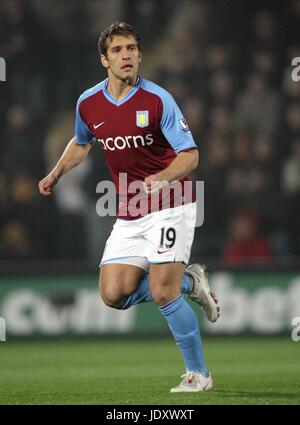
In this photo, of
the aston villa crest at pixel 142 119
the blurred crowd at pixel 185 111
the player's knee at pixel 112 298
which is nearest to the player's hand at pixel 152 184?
the aston villa crest at pixel 142 119

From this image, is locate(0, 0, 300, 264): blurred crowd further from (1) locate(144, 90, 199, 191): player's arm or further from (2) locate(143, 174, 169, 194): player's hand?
(2) locate(143, 174, 169, 194): player's hand

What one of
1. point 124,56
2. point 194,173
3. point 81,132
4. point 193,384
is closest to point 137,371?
point 193,384

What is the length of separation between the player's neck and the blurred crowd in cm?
506

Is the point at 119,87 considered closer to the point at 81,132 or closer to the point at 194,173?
the point at 81,132

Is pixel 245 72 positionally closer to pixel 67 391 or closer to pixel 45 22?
pixel 45 22

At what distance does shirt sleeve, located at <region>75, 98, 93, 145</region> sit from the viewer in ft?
22.2

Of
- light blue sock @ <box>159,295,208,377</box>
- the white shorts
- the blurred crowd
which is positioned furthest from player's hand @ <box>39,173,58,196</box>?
the blurred crowd

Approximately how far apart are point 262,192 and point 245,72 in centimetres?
162

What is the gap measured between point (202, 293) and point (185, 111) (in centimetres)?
562

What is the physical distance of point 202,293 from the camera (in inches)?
270

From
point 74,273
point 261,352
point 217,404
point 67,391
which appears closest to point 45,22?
point 74,273

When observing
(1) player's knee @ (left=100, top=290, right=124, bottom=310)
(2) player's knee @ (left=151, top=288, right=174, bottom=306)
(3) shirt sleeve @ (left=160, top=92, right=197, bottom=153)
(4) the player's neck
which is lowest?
(2) player's knee @ (left=151, top=288, right=174, bottom=306)

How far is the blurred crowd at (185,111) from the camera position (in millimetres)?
11637

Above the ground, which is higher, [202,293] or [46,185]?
[46,185]
